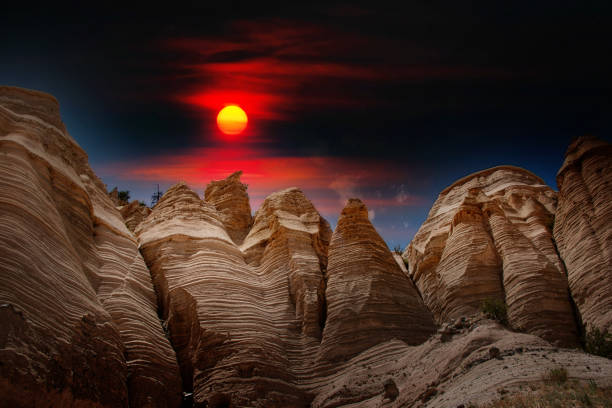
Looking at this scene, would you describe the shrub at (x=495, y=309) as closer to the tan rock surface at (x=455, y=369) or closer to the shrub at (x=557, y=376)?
the tan rock surface at (x=455, y=369)

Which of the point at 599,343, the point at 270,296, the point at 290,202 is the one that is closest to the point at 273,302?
the point at 270,296

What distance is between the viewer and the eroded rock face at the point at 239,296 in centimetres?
1783

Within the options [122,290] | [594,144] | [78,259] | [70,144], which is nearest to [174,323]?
[122,290]

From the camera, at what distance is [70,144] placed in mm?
24719

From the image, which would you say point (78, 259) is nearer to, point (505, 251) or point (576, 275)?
point (505, 251)

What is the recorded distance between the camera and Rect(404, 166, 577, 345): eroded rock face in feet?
66.5

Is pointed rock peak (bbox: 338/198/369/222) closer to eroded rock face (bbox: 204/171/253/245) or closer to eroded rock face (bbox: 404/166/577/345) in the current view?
eroded rock face (bbox: 404/166/577/345)

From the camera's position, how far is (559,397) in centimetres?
1012

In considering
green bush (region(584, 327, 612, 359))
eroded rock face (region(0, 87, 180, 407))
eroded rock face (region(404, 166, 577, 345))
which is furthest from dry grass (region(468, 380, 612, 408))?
eroded rock face (region(0, 87, 180, 407))

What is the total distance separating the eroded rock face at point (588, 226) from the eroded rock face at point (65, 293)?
1627 cm

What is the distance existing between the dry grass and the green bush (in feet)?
21.6

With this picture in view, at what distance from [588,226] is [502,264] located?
13.3 feet

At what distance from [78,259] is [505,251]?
1822 cm

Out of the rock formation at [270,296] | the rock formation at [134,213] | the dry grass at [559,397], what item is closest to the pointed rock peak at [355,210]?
the rock formation at [270,296]
